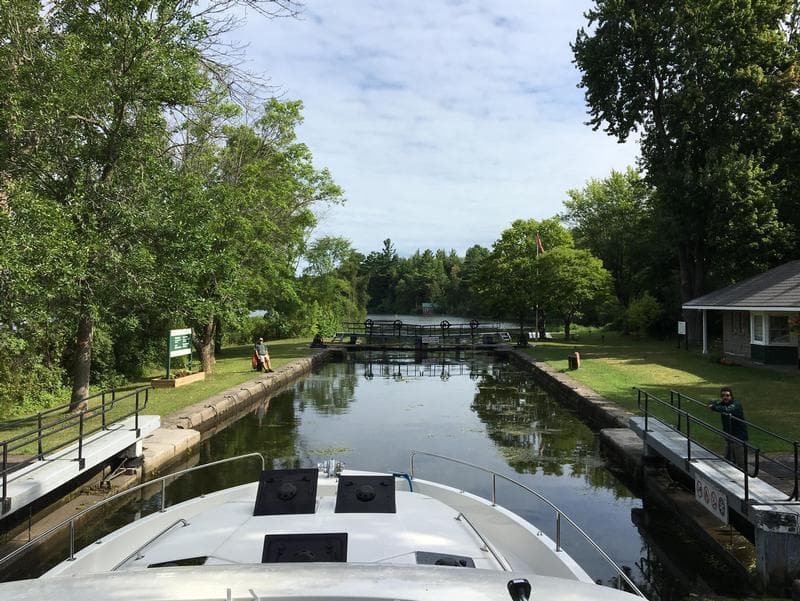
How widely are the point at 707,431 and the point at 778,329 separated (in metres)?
14.1

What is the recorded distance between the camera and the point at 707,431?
11.8 metres

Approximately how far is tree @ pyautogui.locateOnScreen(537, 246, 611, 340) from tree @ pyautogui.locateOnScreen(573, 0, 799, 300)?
5.25 metres

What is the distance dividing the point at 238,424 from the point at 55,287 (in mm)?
6167

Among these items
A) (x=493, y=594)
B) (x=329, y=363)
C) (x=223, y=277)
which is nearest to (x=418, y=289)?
(x=329, y=363)

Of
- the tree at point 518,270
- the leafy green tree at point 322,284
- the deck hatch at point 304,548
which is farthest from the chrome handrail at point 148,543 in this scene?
the tree at point 518,270

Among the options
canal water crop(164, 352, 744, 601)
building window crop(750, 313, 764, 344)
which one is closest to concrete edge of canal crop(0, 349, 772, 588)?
canal water crop(164, 352, 744, 601)

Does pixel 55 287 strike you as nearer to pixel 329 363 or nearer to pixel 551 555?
pixel 551 555

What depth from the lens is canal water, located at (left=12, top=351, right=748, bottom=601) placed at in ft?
24.7

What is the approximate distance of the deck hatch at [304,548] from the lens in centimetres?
397

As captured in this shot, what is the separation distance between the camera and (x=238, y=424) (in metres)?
15.5

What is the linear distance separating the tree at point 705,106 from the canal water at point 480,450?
45.8ft

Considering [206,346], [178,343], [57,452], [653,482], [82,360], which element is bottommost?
[653,482]

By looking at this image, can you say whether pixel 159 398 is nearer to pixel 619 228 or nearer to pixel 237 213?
pixel 237 213

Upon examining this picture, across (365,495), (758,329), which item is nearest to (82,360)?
(365,495)
